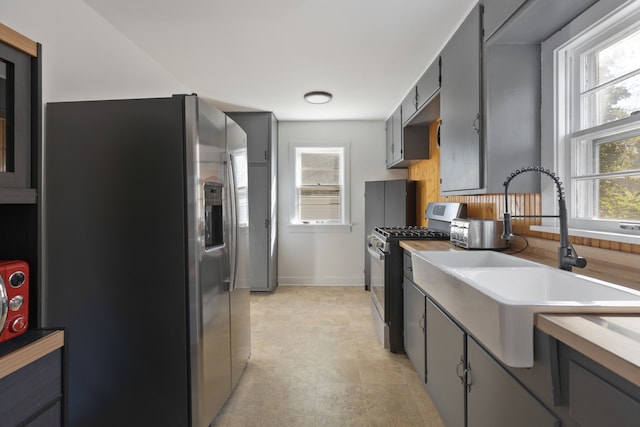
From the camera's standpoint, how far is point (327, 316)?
349cm

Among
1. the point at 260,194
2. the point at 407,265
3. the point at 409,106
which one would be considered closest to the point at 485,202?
the point at 407,265

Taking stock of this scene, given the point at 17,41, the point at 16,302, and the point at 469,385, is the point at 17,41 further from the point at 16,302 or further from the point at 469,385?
the point at 469,385

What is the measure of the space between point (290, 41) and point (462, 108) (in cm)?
132

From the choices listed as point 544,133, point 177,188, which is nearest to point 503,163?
point 544,133

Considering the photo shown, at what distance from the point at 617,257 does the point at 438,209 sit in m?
1.82

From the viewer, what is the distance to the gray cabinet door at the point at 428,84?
101 inches

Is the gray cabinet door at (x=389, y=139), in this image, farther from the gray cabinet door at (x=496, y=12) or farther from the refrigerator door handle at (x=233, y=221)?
the refrigerator door handle at (x=233, y=221)

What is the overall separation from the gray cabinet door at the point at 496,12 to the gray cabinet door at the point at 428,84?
2.35ft

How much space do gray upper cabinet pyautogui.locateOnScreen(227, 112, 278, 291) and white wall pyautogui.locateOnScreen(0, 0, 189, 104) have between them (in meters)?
1.80

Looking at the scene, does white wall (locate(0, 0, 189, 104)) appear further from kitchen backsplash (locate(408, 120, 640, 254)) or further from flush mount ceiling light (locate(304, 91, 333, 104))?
kitchen backsplash (locate(408, 120, 640, 254))

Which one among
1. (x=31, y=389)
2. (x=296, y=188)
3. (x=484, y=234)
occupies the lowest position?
(x=31, y=389)

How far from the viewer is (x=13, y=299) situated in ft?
3.15

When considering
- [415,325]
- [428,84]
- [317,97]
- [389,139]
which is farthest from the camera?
[389,139]

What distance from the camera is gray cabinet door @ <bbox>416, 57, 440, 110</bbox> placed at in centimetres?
255
